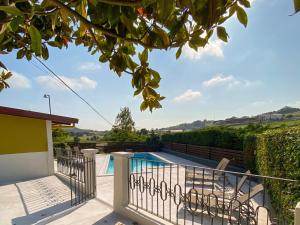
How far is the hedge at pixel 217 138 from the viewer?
12.7 m

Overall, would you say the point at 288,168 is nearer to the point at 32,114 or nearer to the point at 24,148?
the point at 32,114

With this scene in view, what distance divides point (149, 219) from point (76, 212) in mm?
2039

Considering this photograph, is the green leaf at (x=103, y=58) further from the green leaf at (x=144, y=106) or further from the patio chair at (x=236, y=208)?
the patio chair at (x=236, y=208)

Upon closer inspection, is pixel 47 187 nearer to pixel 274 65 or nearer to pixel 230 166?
pixel 230 166

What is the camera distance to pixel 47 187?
826 centimetres

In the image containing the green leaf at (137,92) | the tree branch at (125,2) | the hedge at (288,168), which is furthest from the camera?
the hedge at (288,168)

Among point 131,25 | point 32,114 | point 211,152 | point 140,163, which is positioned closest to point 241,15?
point 131,25

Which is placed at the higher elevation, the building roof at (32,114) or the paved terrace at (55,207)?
the building roof at (32,114)

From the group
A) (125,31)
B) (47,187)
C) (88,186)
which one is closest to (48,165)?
(47,187)

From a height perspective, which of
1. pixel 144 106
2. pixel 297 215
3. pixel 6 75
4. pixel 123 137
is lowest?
pixel 123 137

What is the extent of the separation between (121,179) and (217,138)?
10258 millimetres

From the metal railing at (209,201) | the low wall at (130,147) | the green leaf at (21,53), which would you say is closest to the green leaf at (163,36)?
the green leaf at (21,53)

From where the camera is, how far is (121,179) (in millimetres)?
5441

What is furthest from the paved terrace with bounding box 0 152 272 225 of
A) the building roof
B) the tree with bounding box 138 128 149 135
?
the tree with bounding box 138 128 149 135
